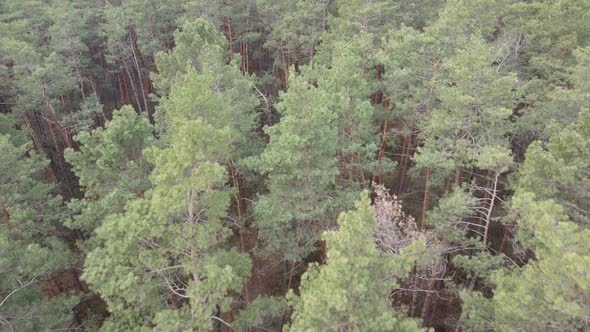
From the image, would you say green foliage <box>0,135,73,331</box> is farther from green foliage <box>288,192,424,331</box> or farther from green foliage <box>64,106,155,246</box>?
green foliage <box>288,192,424,331</box>

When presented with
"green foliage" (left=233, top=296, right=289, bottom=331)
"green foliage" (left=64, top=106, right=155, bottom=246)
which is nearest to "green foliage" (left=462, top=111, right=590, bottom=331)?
"green foliage" (left=233, top=296, right=289, bottom=331)

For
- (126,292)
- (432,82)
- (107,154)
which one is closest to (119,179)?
(107,154)

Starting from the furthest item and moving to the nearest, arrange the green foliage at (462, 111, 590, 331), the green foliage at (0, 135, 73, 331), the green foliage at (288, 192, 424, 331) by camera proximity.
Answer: the green foliage at (0, 135, 73, 331), the green foliage at (288, 192, 424, 331), the green foliage at (462, 111, 590, 331)

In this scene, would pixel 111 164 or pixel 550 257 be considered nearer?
pixel 550 257

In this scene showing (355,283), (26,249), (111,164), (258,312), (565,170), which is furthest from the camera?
(111,164)

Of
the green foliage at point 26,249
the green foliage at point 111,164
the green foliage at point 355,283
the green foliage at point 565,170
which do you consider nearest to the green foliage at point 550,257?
the green foliage at point 565,170

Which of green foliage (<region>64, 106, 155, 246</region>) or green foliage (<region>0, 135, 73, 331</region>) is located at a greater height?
green foliage (<region>64, 106, 155, 246</region>)

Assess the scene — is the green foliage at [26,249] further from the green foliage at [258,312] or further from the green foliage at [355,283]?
the green foliage at [355,283]

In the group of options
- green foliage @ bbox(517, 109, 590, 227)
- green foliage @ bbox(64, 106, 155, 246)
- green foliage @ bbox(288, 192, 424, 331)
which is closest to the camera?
green foliage @ bbox(288, 192, 424, 331)

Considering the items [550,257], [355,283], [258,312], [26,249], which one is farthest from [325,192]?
[26,249]

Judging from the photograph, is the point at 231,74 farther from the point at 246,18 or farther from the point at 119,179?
the point at 246,18

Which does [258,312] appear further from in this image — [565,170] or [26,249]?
[565,170]
